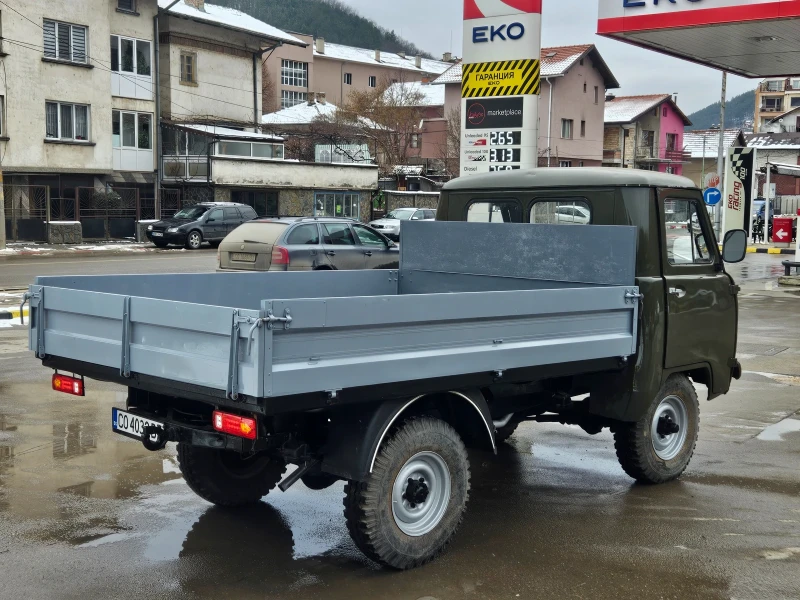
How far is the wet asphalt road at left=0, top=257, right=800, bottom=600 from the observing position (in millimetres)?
4629

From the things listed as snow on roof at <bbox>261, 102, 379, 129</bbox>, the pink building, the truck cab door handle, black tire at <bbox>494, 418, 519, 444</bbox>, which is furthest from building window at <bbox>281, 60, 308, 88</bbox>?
the truck cab door handle

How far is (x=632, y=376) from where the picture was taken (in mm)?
5934

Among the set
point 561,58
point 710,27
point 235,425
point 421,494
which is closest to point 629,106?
point 561,58

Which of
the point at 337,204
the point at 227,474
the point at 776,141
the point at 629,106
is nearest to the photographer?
the point at 227,474

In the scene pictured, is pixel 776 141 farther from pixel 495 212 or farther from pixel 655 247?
pixel 655 247

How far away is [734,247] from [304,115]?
5890 cm

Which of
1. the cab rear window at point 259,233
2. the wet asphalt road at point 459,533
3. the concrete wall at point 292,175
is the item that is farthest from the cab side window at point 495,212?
the concrete wall at point 292,175

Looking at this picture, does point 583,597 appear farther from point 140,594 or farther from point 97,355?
point 97,355

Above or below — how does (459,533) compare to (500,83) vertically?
below

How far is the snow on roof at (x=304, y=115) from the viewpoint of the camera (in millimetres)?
61881

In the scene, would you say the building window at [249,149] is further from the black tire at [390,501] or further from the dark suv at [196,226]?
the black tire at [390,501]

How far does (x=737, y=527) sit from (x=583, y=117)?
2164 inches

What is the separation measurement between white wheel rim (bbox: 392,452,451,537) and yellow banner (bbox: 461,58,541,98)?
1034cm

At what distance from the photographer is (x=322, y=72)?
93938 mm
